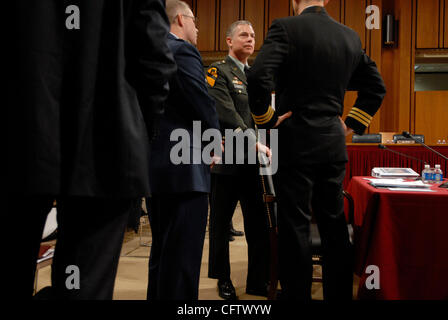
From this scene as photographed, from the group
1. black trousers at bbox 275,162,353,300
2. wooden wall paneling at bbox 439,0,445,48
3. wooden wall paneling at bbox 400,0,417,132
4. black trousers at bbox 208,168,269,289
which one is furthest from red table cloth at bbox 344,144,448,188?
wooden wall paneling at bbox 439,0,445,48

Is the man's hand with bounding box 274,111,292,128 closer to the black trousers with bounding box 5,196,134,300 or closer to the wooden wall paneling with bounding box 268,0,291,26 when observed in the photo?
the black trousers with bounding box 5,196,134,300

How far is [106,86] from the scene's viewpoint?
2.39ft

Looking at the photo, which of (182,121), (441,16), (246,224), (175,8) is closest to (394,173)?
(246,224)

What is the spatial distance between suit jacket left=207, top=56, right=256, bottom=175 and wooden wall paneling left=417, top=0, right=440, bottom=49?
6.30m

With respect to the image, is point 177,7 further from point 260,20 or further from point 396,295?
point 260,20

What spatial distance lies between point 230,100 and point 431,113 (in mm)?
6386

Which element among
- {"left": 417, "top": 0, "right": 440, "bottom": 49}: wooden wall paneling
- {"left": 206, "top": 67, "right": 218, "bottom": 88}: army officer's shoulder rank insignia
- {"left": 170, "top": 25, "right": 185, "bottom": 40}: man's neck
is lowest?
{"left": 206, "top": 67, "right": 218, "bottom": 88}: army officer's shoulder rank insignia

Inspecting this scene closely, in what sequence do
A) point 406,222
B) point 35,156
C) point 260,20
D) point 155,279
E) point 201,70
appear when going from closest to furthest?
point 35,156
point 201,70
point 155,279
point 406,222
point 260,20

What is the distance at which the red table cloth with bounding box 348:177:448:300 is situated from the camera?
154cm
